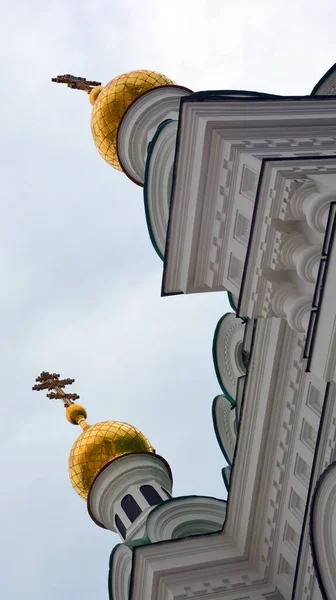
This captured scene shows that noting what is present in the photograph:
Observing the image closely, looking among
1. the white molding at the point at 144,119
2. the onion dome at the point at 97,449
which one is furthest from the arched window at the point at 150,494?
the white molding at the point at 144,119

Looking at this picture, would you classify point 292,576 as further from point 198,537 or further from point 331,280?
point 331,280

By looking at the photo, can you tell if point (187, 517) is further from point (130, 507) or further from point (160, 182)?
point (160, 182)

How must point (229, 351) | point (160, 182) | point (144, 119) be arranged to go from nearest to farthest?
point (160, 182) < point (229, 351) < point (144, 119)

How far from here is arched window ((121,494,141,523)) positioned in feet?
39.2

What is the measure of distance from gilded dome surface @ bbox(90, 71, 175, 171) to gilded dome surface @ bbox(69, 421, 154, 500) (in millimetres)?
4600

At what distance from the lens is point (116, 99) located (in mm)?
13086

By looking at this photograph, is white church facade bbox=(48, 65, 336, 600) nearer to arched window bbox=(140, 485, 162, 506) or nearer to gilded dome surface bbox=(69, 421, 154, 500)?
arched window bbox=(140, 485, 162, 506)

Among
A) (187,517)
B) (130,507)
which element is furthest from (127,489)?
(187,517)

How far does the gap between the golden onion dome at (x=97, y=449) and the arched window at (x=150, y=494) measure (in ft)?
2.47

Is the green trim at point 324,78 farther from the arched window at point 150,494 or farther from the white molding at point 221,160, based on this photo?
the arched window at point 150,494

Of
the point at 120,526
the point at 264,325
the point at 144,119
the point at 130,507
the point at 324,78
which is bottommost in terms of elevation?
the point at 120,526

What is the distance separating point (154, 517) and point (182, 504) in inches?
15.8

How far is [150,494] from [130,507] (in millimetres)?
355

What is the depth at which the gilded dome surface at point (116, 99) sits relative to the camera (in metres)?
13.0
